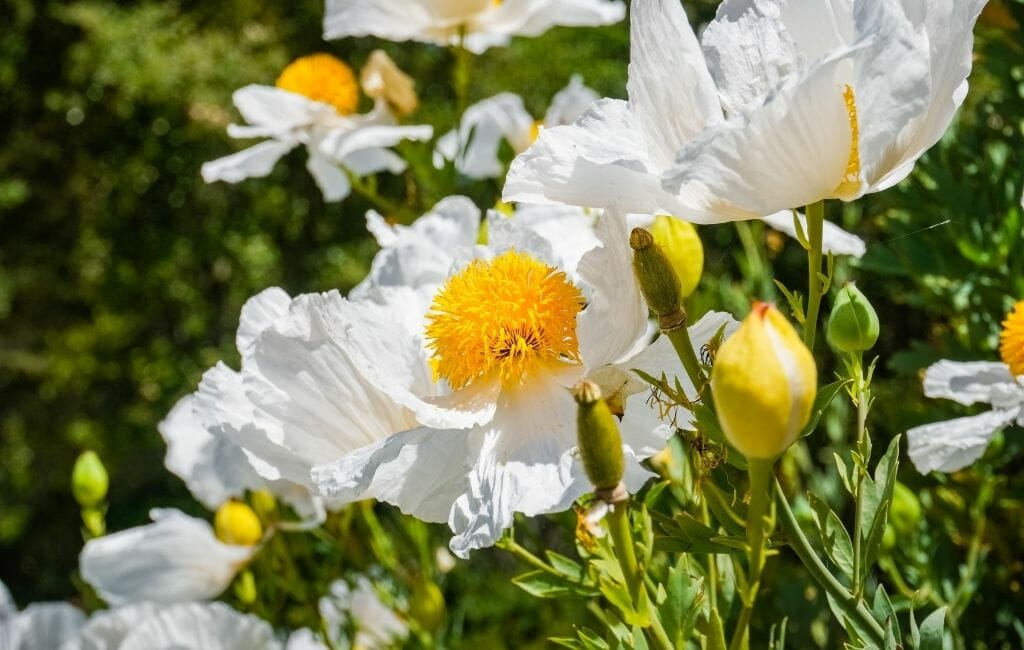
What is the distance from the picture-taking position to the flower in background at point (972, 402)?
0.70 meters

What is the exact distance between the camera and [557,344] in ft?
1.86

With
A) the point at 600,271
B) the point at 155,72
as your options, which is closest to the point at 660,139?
the point at 600,271

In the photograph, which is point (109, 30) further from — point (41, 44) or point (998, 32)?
point (998, 32)

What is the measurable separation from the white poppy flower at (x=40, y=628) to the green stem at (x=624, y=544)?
76 cm

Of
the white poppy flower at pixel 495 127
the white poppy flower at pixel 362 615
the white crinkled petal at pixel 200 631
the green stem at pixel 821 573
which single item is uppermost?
the green stem at pixel 821 573

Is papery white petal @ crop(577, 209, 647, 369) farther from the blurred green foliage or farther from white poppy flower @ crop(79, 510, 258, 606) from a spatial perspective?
the blurred green foliage

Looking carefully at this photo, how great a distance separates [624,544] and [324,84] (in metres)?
0.89

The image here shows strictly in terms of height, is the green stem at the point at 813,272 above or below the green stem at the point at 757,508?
above

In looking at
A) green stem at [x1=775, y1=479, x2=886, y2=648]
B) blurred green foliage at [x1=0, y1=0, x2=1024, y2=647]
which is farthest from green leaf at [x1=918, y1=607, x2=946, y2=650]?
blurred green foliage at [x1=0, y1=0, x2=1024, y2=647]

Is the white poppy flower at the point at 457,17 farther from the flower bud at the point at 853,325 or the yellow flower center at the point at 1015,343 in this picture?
the flower bud at the point at 853,325

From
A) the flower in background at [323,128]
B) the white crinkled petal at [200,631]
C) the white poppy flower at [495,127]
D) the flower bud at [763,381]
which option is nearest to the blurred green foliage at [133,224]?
the white poppy flower at [495,127]

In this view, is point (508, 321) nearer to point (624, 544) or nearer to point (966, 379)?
point (624, 544)

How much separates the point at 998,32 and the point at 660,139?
871 millimetres

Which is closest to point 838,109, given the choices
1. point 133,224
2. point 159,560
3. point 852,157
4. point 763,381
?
point 852,157
